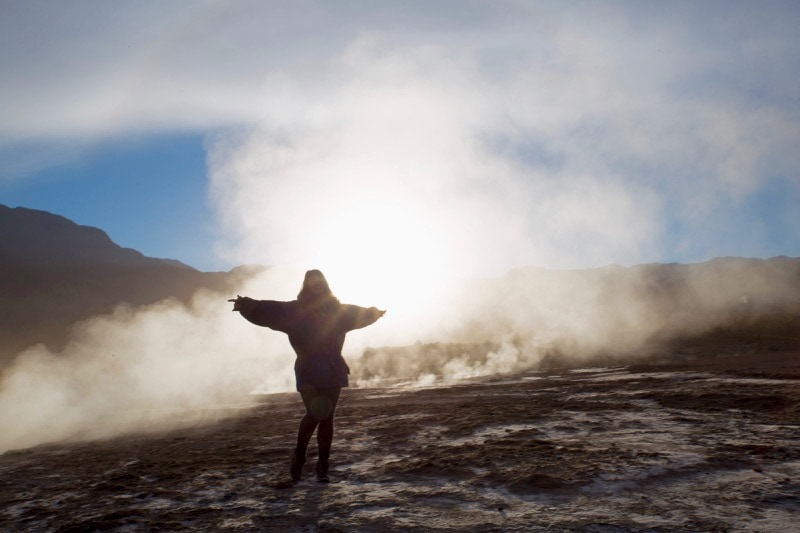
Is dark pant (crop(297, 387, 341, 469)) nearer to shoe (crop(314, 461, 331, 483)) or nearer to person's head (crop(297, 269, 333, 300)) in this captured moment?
shoe (crop(314, 461, 331, 483))

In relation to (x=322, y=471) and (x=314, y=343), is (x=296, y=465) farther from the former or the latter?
(x=314, y=343)

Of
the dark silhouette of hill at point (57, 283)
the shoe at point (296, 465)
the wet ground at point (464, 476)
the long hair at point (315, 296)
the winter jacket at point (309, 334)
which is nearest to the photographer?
the wet ground at point (464, 476)

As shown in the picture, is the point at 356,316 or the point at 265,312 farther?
the point at 356,316

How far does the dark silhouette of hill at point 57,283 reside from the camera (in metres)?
48.3

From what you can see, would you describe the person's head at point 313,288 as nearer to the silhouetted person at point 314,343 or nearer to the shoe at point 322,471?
the silhouetted person at point 314,343

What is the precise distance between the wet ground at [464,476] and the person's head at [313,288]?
1.63 meters

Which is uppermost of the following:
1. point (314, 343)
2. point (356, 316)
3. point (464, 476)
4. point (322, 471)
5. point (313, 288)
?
point (313, 288)

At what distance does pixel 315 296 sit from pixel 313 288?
78 millimetres

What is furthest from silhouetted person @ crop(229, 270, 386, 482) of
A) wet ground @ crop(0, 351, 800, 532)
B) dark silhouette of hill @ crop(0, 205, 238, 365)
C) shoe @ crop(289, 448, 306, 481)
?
dark silhouette of hill @ crop(0, 205, 238, 365)

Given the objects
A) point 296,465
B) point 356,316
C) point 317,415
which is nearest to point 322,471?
point 296,465

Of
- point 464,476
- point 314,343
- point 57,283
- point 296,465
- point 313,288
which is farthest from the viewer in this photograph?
point 57,283

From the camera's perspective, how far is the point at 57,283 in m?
62.6

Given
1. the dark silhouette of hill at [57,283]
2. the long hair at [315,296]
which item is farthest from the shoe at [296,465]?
the dark silhouette of hill at [57,283]

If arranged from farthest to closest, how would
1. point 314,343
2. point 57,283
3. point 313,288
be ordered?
point 57,283
point 313,288
point 314,343
